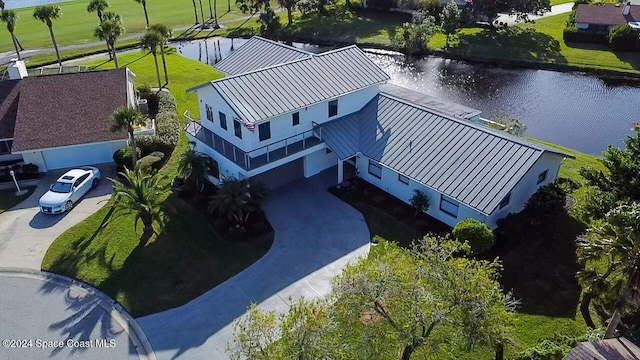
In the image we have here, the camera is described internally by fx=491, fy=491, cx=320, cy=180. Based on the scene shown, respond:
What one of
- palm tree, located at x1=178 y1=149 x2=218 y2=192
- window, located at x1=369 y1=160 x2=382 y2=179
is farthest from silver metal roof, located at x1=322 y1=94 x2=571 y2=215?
palm tree, located at x1=178 y1=149 x2=218 y2=192

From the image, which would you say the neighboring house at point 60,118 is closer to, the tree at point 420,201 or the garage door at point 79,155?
the garage door at point 79,155

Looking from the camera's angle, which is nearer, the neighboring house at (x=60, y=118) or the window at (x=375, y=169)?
the window at (x=375, y=169)

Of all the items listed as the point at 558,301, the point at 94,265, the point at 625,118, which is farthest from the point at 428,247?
the point at 625,118

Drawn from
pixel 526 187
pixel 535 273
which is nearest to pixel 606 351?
pixel 535 273

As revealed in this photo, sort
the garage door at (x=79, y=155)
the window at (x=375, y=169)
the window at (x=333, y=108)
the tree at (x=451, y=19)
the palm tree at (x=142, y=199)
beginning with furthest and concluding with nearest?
the tree at (x=451, y=19), the garage door at (x=79, y=155), the window at (x=333, y=108), the window at (x=375, y=169), the palm tree at (x=142, y=199)

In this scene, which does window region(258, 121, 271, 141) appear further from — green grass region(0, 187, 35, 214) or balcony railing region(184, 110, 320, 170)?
green grass region(0, 187, 35, 214)

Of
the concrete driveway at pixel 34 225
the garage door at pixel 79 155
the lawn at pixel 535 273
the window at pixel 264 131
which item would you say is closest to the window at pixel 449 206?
the lawn at pixel 535 273
